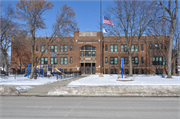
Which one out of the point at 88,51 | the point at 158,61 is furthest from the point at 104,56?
the point at 158,61

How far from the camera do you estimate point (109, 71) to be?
52531 millimetres

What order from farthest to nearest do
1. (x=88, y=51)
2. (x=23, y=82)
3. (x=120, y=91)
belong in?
(x=88, y=51) < (x=23, y=82) < (x=120, y=91)

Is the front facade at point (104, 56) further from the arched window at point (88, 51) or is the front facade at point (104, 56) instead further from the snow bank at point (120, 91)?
the snow bank at point (120, 91)

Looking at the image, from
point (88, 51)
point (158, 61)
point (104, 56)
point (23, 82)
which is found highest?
point (88, 51)

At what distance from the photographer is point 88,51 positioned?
52.4m

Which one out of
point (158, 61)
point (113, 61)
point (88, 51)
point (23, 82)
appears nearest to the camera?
point (23, 82)

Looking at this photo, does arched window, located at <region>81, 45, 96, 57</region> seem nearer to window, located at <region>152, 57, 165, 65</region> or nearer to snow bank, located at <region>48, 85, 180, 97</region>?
window, located at <region>152, 57, 165, 65</region>

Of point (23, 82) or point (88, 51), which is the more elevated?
point (88, 51)

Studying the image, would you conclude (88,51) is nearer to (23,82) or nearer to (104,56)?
(104,56)

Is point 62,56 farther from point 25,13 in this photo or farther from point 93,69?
point 25,13

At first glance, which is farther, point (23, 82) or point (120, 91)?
point (23, 82)

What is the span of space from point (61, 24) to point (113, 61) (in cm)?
2781

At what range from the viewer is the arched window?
52.2 m
